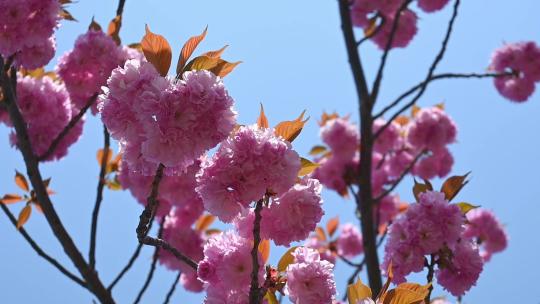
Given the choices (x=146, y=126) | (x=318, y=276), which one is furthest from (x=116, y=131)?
(x=318, y=276)

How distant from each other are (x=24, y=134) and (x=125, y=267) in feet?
2.40

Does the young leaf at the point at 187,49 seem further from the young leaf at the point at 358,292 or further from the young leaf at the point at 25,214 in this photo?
the young leaf at the point at 25,214

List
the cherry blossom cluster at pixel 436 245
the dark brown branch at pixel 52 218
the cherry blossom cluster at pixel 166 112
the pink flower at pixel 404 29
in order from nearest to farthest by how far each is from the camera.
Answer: the cherry blossom cluster at pixel 166 112
the cherry blossom cluster at pixel 436 245
the dark brown branch at pixel 52 218
the pink flower at pixel 404 29

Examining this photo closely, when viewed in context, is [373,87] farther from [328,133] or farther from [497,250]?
[497,250]

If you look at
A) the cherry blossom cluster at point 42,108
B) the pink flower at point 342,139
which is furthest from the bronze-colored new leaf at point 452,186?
the pink flower at point 342,139

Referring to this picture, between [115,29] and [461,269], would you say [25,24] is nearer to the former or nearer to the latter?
[115,29]

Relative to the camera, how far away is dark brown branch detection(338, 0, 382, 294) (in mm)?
3150

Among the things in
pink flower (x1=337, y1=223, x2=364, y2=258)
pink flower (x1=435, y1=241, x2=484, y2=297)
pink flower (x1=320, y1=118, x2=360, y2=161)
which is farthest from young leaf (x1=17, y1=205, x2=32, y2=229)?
pink flower (x1=337, y1=223, x2=364, y2=258)

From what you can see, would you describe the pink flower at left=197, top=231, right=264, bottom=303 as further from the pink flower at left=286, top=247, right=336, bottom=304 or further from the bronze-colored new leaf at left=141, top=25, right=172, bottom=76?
the bronze-colored new leaf at left=141, top=25, right=172, bottom=76

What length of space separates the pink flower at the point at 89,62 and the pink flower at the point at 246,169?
1291 millimetres

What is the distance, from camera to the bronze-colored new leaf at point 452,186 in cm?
190

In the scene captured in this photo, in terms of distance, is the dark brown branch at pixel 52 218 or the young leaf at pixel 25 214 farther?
the young leaf at pixel 25 214

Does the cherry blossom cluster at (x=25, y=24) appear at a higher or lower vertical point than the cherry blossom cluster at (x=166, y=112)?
higher

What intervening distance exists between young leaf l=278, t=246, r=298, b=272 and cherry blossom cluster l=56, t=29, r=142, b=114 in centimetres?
131
